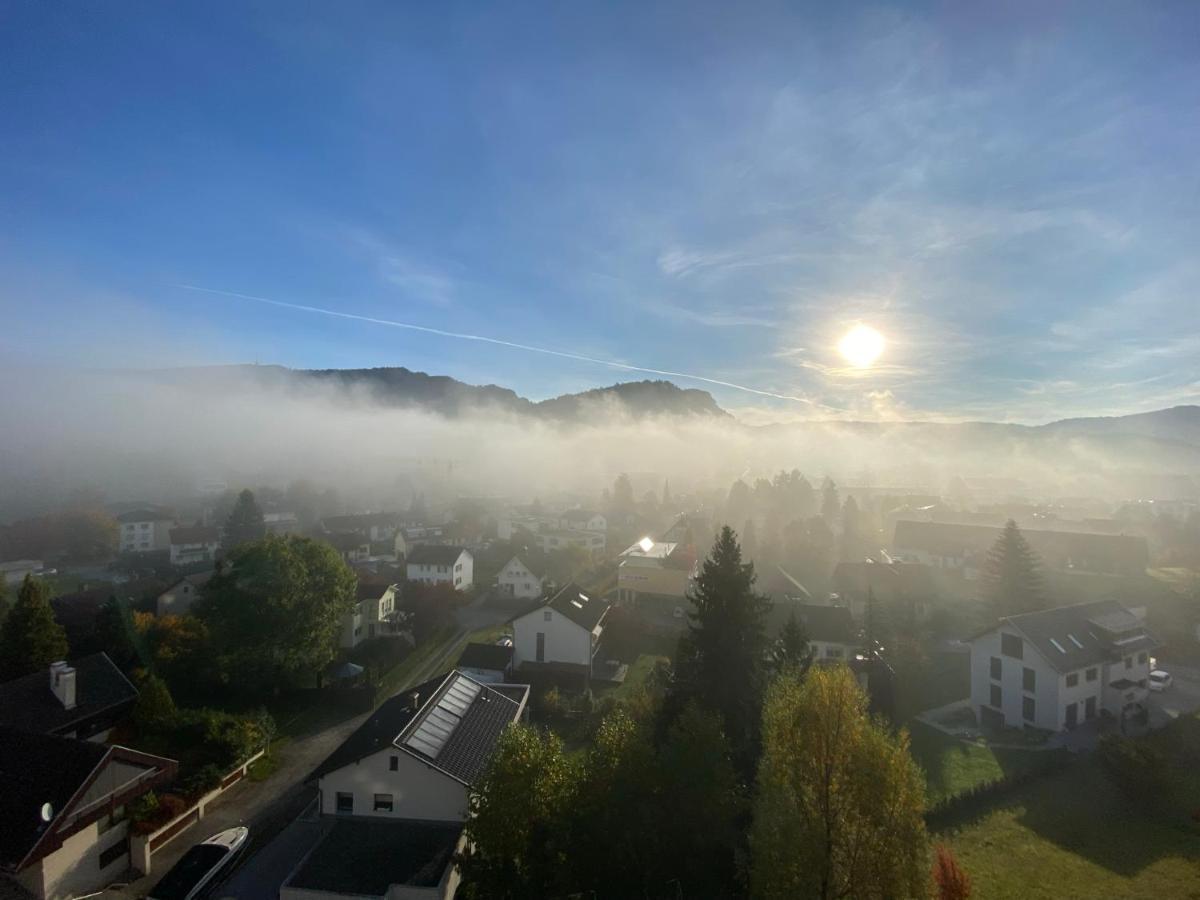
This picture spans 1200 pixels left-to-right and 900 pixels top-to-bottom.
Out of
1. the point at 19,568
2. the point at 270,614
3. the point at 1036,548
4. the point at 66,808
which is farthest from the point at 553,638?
the point at 19,568

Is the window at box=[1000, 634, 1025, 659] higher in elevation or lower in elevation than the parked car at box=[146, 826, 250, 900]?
higher

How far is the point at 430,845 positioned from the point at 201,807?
909 cm

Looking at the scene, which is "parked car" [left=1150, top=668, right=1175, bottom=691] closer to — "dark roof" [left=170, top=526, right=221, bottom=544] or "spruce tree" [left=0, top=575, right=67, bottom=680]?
"spruce tree" [left=0, top=575, right=67, bottom=680]

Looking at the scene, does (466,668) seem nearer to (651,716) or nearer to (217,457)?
(651,716)

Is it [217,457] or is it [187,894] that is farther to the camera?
[217,457]

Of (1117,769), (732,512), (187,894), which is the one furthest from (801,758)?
(732,512)

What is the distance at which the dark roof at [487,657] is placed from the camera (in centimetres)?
3092

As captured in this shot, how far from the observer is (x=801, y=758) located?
10.3 metres

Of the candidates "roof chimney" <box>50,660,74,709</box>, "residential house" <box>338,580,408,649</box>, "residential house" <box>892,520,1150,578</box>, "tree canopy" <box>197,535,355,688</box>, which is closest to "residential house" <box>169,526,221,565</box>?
"residential house" <box>338,580,408,649</box>

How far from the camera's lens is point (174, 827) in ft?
57.5

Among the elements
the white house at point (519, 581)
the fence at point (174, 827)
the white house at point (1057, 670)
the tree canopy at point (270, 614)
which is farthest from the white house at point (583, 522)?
the fence at point (174, 827)

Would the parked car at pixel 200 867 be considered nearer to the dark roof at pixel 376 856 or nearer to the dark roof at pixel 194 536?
the dark roof at pixel 376 856

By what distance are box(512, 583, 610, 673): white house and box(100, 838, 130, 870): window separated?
1783 centimetres

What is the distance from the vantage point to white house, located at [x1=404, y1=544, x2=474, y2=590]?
159 feet
